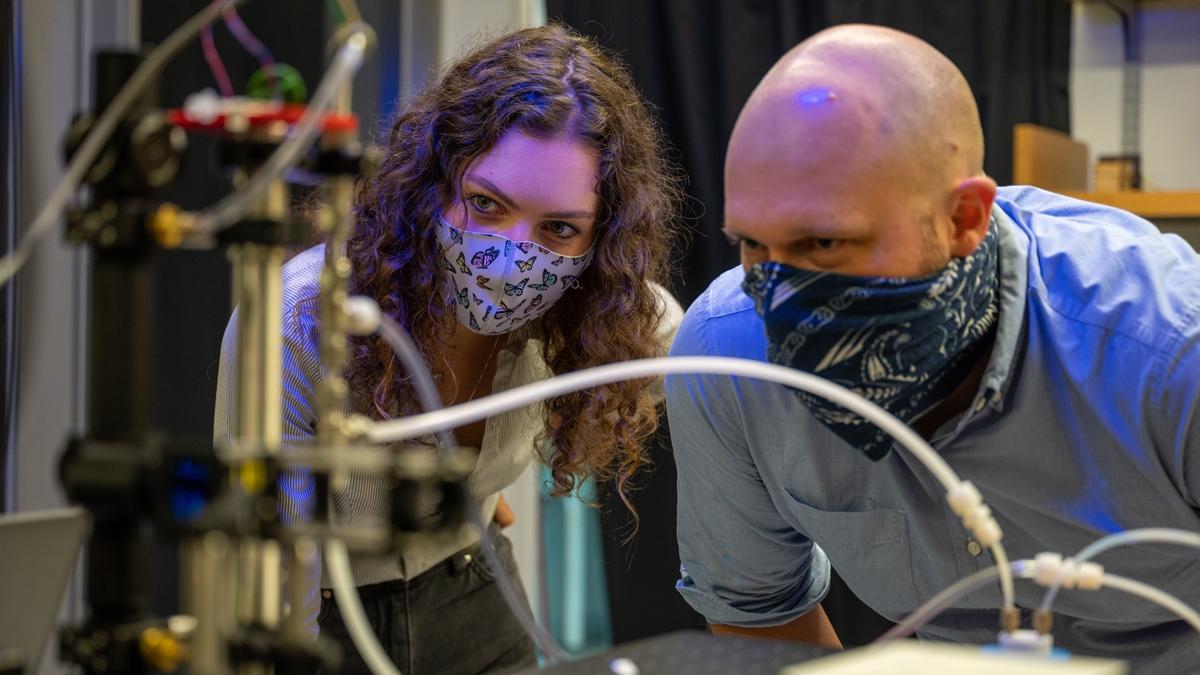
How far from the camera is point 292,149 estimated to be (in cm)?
62

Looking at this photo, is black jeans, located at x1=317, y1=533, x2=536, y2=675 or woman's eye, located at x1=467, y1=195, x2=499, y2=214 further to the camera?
black jeans, located at x1=317, y1=533, x2=536, y2=675

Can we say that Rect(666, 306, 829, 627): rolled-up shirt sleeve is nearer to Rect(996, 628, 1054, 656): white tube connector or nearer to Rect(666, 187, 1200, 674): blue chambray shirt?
Rect(666, 187, 1200, 674): blue chambray shirt

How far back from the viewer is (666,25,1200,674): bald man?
44.1 inches

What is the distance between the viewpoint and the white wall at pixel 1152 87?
2.84 meters

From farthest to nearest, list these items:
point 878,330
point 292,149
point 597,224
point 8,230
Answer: point 8,230
point 597,224
point 878,330
point 292,149

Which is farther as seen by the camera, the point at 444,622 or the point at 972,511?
the point at 444,622

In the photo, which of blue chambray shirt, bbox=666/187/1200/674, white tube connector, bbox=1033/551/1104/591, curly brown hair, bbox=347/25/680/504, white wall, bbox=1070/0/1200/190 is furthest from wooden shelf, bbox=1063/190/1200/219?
white tube connector, bbox=1033/551/1104/591

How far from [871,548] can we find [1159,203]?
4.45 ft

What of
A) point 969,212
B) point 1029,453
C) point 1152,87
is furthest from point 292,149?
point 1152,87

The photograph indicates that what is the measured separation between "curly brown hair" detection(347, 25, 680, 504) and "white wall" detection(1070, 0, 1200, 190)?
1589mm

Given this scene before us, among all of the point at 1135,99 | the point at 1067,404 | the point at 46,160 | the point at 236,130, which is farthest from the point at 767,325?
the point at 1135,99

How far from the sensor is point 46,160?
2.38 metres

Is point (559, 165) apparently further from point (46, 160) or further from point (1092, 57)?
point (1092, 57)

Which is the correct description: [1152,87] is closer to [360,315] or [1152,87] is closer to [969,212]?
[969,212]
